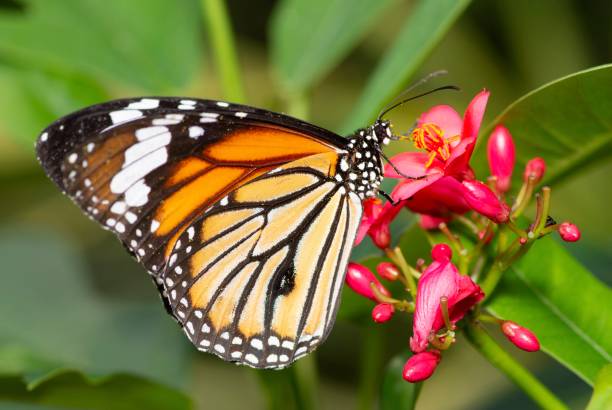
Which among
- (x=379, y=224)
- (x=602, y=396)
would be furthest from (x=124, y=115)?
(x=602, y=396)

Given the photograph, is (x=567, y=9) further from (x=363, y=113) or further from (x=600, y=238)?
(x=363, y=113)

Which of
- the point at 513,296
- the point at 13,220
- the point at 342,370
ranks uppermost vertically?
the point at 513,296

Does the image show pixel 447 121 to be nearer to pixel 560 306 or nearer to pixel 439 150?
pixel 439 150

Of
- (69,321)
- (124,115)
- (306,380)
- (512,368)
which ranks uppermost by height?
(124,115)

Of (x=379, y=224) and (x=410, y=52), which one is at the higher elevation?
(x=410, y=52)

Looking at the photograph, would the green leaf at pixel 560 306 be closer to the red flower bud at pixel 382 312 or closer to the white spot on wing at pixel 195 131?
the red flower bud at pixel 382 312

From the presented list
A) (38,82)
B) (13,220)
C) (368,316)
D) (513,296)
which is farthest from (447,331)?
(13,220)

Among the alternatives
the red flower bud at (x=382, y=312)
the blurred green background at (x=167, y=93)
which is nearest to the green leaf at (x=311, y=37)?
the blurred green background at (x=167, y=93)
